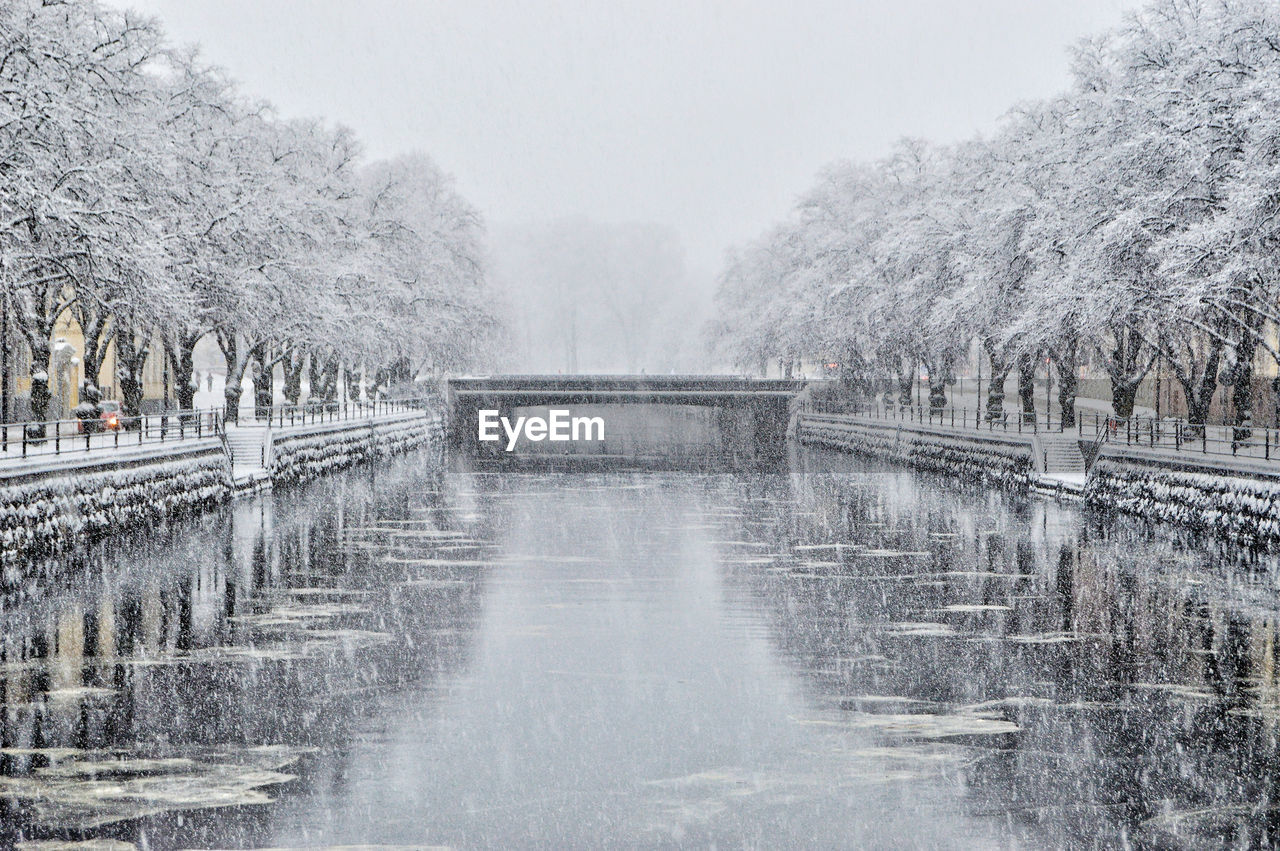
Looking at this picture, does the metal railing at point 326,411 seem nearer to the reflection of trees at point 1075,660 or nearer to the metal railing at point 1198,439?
the reflection of trees at point 1075,660

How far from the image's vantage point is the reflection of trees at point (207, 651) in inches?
588

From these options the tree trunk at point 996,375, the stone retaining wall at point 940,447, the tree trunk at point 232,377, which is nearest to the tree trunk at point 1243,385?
the stone retaining wall at point 940,447

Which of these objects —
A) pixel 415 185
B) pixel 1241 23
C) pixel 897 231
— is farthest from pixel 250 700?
pixel 415 185

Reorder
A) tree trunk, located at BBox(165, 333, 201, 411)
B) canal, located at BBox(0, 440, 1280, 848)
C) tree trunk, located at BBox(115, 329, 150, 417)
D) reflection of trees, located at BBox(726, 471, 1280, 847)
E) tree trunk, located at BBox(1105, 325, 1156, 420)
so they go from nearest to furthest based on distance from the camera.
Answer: canal, located at BBox(0, 440, 1280, 848) < reflection of trees, located at BBox(726, 471, 1280, 847) < tree trunk, located at BBox(115, 329, 150, 417) < tree trunk, located at BBox(165, 333, 201, 411) < tree trunk, located at BBox(1105, 325, 1156, 420)

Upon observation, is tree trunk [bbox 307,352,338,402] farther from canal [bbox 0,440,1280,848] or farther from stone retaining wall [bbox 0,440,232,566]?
canal [bbox 0,440,1280,848]

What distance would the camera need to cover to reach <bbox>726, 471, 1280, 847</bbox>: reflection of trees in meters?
12.6

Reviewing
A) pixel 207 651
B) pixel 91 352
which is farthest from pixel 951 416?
pixel 207 651

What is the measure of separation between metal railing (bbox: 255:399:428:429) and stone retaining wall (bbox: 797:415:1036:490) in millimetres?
23870

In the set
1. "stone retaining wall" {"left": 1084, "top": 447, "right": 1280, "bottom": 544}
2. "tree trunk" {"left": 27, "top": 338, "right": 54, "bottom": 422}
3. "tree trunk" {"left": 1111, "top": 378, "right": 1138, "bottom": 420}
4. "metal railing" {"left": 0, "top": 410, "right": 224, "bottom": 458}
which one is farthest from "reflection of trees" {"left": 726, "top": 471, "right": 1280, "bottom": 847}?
"tree trunk" {"left": 27, "top": 338, "right": 54, "bottom": 422}

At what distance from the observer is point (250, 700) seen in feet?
53.7

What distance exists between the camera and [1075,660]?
63.3 ft

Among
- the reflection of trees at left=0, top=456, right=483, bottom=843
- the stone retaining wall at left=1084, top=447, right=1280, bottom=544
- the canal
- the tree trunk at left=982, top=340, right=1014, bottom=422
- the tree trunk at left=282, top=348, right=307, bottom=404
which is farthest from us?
the tree trunk at left=282, top=348, right=307, bottom=404

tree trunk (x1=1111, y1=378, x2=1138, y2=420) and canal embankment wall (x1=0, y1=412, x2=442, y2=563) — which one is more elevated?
tree trunk (x1=1111, y1=378, x2=1138, y2=420)

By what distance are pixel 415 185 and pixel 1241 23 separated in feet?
182
